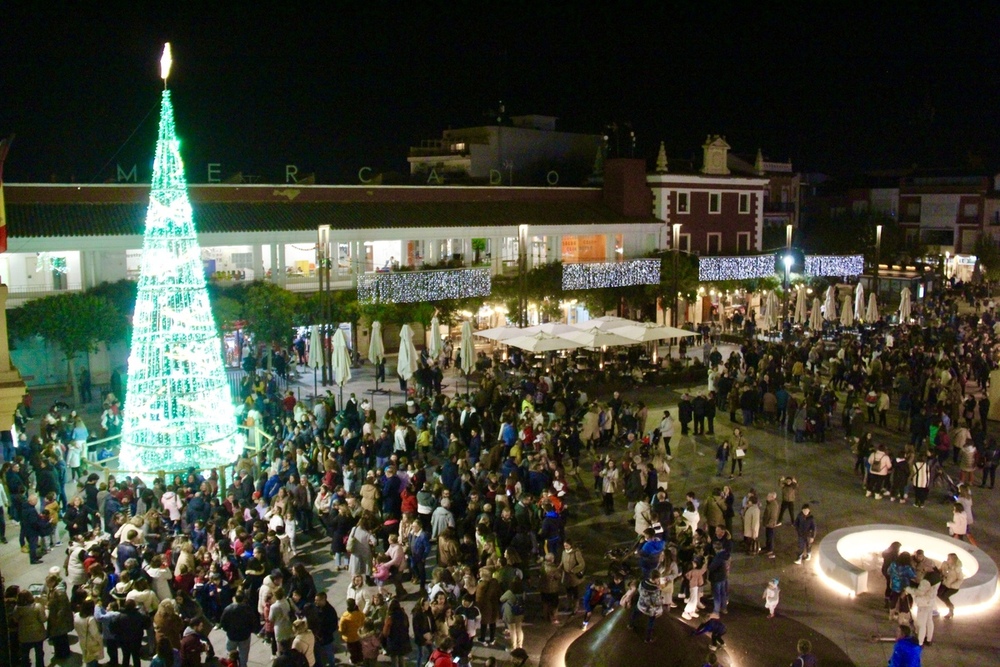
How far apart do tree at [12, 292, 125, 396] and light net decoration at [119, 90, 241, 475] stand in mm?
9971

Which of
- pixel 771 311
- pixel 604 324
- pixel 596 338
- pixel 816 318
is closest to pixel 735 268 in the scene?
pixel 771 311

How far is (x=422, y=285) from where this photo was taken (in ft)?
100

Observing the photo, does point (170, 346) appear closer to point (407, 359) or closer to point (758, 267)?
point (407, 359)

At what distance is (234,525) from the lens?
12.0 meters

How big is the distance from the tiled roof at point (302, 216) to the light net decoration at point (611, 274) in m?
3.39

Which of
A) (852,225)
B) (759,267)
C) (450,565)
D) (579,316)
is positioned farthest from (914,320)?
(450,565)

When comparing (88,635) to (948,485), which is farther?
(948,485)

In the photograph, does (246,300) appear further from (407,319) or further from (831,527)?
(831,527)

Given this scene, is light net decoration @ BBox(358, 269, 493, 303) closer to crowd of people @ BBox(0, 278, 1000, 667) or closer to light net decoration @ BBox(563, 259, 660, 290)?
light net decoration @ BBox(563, 259, 660, 290)

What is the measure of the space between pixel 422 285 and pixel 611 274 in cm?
856

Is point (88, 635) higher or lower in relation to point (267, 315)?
lower

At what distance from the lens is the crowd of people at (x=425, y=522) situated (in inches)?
392

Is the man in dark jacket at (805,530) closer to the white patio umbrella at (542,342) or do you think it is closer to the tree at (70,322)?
the white patio umbrella at (542,342)

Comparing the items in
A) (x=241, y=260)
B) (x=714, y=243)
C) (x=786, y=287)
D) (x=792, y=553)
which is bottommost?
(x=792, y=553)
